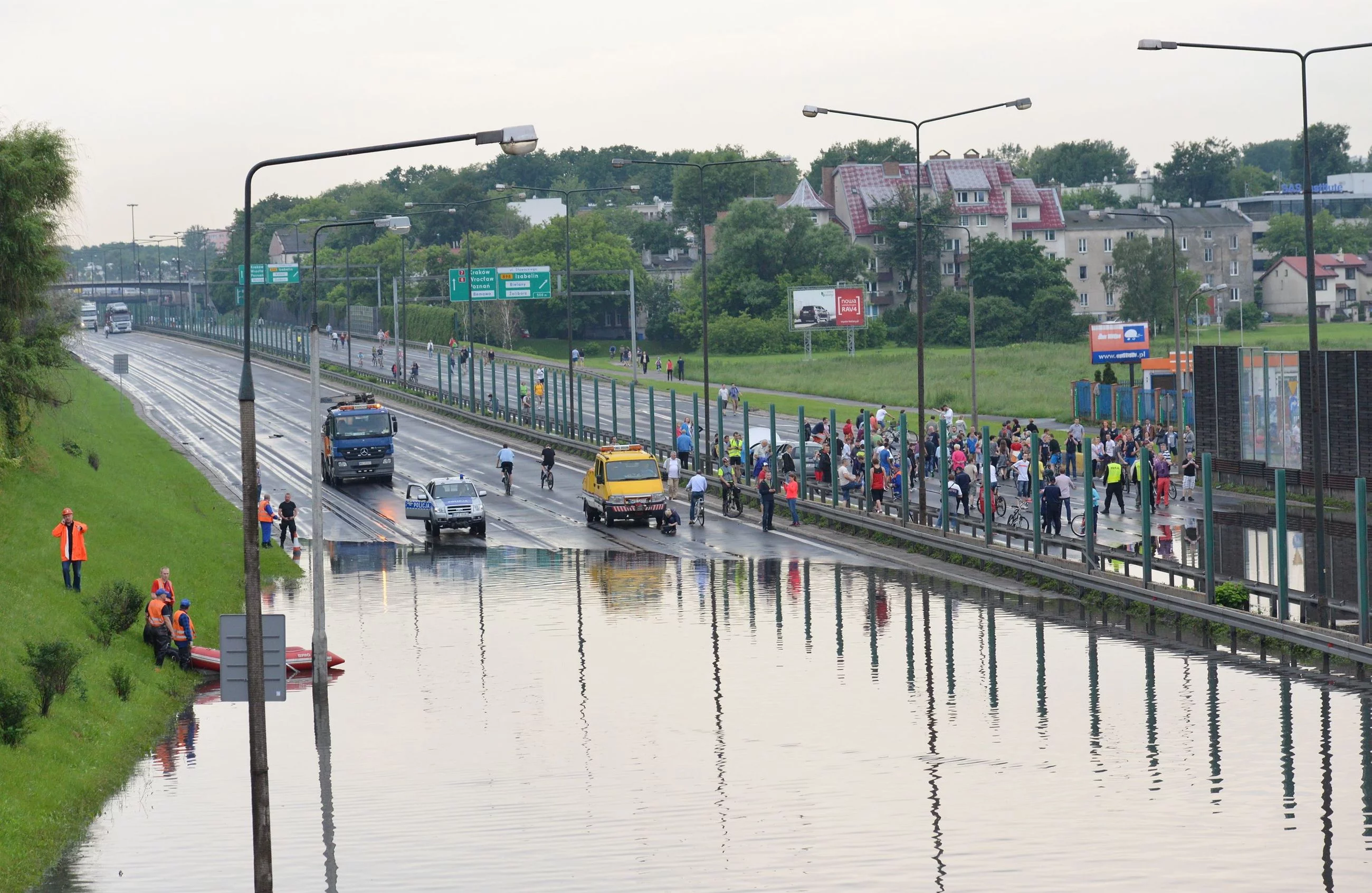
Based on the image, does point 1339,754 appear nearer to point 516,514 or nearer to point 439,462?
point 516,514

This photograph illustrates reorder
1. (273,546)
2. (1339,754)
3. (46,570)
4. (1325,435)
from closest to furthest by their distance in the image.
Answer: (1339,754), (46,570), (273,546), (1325,435)

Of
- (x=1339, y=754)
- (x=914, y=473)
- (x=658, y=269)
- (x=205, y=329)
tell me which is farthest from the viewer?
(x=658, y=269)

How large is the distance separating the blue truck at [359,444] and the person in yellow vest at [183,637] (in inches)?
1085

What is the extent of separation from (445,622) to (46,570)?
24.7ft

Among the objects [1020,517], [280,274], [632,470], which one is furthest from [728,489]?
[280,274]

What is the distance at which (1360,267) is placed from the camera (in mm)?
179625

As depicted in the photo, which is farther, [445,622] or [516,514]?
[516,514]

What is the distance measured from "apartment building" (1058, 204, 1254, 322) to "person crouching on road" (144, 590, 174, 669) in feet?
402

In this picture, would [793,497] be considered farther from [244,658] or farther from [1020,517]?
[244,658]

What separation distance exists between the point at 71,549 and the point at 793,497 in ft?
69.6

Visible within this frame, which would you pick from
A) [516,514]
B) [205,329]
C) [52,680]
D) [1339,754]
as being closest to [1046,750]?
[1339,754]

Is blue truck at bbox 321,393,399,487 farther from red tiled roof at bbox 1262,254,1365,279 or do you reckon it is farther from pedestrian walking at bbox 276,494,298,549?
red tiled roof at bbox 1262,254,1365,279

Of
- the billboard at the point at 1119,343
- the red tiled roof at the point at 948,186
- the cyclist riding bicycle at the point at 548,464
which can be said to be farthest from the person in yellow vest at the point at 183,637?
the red tiled roof at the point at 948,186

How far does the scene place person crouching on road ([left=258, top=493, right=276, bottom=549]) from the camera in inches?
Answer: 1628
